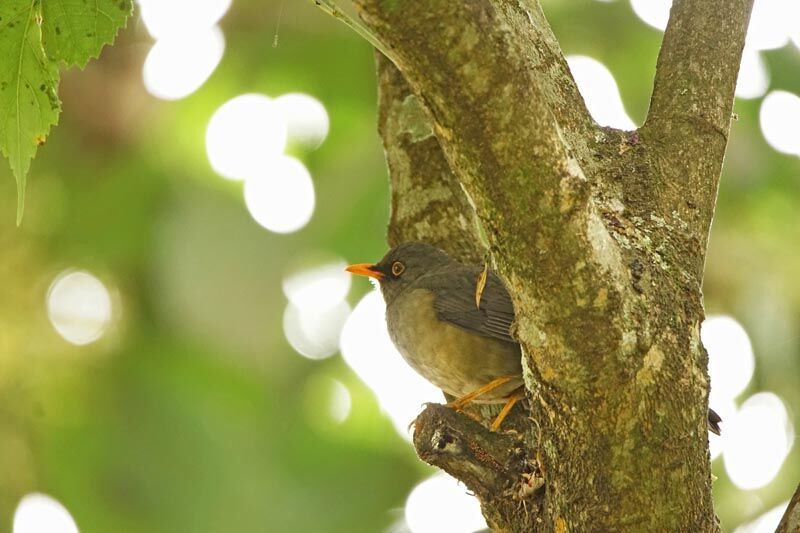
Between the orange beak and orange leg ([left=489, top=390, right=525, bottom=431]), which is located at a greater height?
the orange beak

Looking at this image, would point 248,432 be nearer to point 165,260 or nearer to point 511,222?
point 165,260

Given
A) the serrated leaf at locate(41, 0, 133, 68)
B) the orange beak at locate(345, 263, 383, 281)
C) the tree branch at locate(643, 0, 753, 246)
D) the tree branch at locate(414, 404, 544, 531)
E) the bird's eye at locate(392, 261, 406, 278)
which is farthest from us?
the orange beak at locate(345, 263, 383, 281)

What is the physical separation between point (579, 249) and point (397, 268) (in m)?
2.70

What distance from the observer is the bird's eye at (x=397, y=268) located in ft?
17.4

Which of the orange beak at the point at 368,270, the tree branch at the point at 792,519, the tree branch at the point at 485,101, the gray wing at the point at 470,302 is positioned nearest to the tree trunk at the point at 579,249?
the tree branch at the point at 485,101

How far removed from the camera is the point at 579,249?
276 cm

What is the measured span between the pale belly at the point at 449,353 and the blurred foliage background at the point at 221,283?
45.9 inches

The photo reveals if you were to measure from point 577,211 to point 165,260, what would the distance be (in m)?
3.87

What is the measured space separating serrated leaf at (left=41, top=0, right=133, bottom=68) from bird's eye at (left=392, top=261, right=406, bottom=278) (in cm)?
237

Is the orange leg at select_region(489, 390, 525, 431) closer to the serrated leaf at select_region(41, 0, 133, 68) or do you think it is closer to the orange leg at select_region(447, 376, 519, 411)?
the orange leg at select_region(447, 376, 519, 411)

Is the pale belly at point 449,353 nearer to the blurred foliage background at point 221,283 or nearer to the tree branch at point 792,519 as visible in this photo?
the blurred foliage background at point 221,283

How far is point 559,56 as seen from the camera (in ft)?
11.7

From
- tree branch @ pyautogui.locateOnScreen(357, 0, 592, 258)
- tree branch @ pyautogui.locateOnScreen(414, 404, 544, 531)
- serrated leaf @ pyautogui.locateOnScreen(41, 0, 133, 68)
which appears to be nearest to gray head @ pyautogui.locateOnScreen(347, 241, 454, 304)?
tree branch @ pyautogui.locateOnScreen(414, 404, 544, 531)

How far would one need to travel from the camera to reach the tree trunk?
2.60 meters
